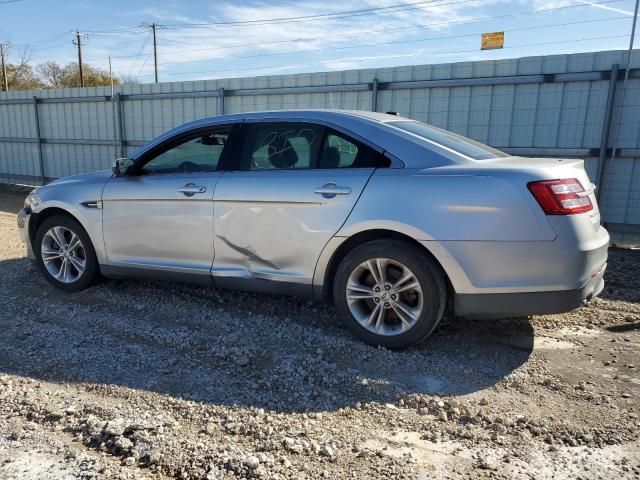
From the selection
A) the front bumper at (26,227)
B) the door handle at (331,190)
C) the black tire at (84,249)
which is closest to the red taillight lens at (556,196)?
the door handle at (331,190)

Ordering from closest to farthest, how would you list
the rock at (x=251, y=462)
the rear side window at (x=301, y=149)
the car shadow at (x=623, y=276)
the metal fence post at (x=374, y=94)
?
the rock at (x=251, y=462) → the rear side window at (x=301, y=149) → the car shadow at (x=623, y=276) → the metal fence post at (x=374, y=94)

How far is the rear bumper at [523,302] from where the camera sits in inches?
130

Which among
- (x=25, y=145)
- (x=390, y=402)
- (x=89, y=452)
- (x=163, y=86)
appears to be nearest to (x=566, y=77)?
(x=390, y=402)

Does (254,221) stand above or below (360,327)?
above

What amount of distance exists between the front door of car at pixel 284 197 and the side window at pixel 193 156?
0.57ft

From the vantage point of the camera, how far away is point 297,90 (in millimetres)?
9992

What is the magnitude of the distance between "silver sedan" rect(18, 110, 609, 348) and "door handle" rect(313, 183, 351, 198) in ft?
0.04

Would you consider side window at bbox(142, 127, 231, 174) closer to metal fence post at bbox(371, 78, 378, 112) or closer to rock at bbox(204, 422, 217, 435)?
rock at bbox(204, 422, 217, 435)

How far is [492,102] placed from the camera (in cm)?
823

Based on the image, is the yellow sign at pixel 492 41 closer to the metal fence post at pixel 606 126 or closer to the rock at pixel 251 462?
the metal fence post at pixel 606 126

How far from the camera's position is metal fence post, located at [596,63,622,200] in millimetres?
7246

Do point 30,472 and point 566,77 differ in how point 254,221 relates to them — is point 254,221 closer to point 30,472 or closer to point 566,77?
point 30,472

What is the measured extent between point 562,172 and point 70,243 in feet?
13.9

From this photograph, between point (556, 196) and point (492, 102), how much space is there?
5506 mm
